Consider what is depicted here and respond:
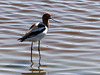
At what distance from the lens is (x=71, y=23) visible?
1382 centimetres

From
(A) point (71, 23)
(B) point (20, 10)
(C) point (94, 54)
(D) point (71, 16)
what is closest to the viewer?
(C) point (94, 54)

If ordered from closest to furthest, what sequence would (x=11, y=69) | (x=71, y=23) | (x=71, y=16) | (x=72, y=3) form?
(x=11, y=69)
(x=71, y=23)
(x=71, y=16)
(x=72, y=3)

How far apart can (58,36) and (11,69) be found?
350 centimetres

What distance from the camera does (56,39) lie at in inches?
462

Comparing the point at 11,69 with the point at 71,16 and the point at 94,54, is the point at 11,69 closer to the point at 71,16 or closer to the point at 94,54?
the point at 94,54

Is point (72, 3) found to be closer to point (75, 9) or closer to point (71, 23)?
point (75, 9)

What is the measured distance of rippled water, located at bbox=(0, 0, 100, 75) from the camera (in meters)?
9.16

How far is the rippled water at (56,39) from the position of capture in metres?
9.16

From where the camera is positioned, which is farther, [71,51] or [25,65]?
[71,51]

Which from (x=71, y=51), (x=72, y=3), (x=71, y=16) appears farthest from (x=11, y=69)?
(x=72, y=3)

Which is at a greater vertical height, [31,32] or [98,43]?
[31,32]

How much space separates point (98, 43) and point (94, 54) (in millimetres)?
1137

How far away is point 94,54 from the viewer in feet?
33.4

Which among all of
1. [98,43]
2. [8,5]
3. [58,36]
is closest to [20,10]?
[8,5]
